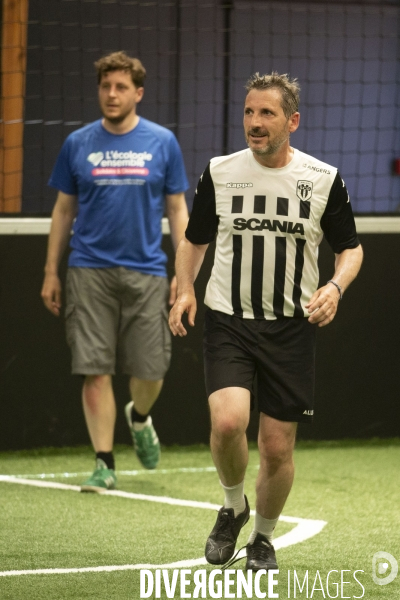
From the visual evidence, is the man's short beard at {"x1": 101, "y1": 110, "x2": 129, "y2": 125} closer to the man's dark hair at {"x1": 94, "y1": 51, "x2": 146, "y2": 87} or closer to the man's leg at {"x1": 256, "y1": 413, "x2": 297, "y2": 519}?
the man's dark hair at {"x1": 94, "y1": 51, "x2": 146, "y2": 87}

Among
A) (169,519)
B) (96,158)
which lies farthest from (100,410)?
(96,158)

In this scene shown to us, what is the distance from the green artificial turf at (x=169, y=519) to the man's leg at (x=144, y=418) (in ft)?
0.48

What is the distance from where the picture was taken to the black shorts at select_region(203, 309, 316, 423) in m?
4.28

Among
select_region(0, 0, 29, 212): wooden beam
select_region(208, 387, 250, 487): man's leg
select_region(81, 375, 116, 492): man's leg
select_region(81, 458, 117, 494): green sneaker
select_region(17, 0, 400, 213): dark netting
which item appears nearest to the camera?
select_region(208, 387, 250, 487): man's leg

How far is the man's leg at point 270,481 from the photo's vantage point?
426 cm

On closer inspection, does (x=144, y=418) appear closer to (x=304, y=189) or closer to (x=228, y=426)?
(x=228, y=426)

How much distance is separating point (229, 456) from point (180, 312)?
1.90 ft

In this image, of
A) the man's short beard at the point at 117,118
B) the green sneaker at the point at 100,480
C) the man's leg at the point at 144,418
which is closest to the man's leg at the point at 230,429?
the green sneaker at the point at 100,480

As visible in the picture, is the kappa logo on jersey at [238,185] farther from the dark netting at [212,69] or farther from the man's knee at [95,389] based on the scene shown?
the dark netting at [212,69]

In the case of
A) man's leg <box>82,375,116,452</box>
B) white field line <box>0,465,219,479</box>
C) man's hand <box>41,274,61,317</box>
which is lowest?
white field line <box>0,465,219,479</box>

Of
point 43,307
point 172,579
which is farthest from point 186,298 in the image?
point 43,307

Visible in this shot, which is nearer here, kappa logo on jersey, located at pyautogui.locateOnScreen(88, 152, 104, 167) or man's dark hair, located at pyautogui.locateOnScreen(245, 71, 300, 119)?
man's dark hair, located at pyautogui.locateOnScreen(245, 71, 300, 119)

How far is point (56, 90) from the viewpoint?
30.9 feet

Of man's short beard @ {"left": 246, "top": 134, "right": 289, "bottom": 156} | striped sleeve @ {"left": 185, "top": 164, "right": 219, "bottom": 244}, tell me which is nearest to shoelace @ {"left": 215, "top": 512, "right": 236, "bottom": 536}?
striped sleeve @ {"left": 185, "top": 164, "right": 219, "bottom": 244}
